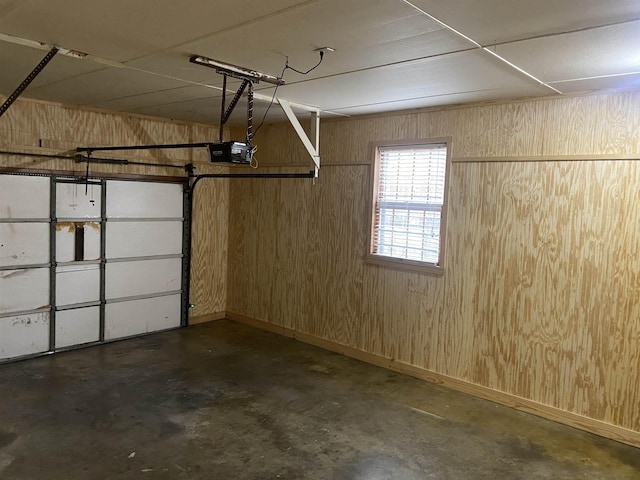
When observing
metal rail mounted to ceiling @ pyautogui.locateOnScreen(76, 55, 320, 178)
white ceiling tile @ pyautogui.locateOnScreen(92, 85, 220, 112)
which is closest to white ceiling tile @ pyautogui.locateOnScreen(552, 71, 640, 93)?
metal rail mounted to ceiling @ pyautogui.locateOnScreen(76, 55, 320, 178)

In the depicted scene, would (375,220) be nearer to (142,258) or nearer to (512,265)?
(512,265)

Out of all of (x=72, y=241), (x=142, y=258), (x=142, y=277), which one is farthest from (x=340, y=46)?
(x=142, y=277)

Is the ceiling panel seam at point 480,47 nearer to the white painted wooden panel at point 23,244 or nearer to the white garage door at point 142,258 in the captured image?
the white garage door at point 142,258

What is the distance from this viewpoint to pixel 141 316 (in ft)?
18.1

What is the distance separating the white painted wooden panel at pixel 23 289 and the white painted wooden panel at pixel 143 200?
36.3 inches

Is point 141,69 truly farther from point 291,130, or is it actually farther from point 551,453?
point 551,453

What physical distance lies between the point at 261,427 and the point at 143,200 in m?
3.08

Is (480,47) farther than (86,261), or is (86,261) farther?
(86,261)

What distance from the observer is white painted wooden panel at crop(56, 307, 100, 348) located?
15.9 feet

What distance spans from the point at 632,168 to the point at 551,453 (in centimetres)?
201

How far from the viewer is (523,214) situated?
12.4 feet

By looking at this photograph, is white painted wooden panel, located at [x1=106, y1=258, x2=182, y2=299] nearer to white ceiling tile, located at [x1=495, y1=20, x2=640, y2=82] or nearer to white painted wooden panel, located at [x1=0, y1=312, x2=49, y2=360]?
white painted wooden panel, located at [x1=0, y1=312, x2=49, y2=360]

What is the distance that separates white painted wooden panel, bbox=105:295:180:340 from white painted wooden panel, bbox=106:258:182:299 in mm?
114

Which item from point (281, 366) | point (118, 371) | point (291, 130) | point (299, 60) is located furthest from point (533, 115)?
point (118, 371)
